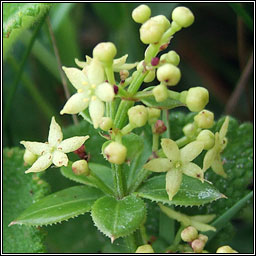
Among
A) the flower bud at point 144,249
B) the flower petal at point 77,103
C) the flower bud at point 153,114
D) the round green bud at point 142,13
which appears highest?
the round green bud at point 142,13

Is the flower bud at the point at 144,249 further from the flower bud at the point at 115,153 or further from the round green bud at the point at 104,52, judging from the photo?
the round green bud at the point at 104,52

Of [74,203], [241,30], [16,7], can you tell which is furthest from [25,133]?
[241,30]

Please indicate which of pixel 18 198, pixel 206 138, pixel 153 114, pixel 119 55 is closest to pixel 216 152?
pixel 206 138

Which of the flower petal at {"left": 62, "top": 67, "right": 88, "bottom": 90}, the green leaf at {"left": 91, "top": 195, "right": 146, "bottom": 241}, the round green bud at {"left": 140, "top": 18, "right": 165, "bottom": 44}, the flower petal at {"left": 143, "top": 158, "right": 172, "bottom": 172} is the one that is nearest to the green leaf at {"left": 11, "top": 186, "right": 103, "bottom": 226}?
the green leaf at {"left": 91, "top": 195, "right": 146, "bottom": 241}

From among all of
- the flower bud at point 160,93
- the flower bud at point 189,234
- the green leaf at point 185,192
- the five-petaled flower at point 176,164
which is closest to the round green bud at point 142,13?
the flower bud at point 160,93

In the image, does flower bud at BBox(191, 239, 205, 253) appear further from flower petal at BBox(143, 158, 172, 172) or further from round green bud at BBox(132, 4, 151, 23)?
round green bud at BBox(132, 4, 151, 23)

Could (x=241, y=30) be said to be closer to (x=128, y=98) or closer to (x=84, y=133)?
(x=84, y=133)
